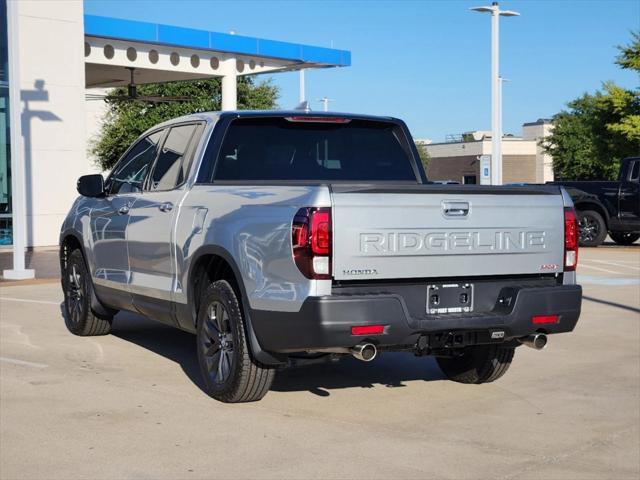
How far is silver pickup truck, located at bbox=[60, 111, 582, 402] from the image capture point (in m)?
6.12

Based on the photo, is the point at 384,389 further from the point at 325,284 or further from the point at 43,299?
the point at 43,299

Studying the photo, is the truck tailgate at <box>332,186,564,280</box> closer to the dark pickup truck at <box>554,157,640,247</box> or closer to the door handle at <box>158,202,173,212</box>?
the door handle at <box>158,202,173,212</box>

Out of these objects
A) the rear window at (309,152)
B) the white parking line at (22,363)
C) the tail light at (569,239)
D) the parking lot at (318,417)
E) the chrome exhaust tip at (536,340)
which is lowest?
the parking lot at (318,417)

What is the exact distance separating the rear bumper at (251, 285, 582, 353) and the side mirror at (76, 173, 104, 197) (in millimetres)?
3069

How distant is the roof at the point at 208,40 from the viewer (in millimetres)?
27078

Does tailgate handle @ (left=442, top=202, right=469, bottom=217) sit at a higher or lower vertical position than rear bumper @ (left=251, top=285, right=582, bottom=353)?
higher

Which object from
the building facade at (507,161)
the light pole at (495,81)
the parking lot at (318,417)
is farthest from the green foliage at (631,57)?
the building facade at (507,161)

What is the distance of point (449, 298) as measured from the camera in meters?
6.49

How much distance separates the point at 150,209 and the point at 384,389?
2.28 meters

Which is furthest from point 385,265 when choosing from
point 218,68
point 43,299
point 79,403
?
point 218,68

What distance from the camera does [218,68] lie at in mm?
32031

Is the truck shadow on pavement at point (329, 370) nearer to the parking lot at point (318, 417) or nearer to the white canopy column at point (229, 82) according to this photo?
the parking lot at point (318, 417)

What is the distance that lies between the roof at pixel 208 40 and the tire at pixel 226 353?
20.7 metres

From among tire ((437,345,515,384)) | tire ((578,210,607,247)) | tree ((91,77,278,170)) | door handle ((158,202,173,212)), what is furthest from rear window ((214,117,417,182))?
tree ((91,77,278,170))
